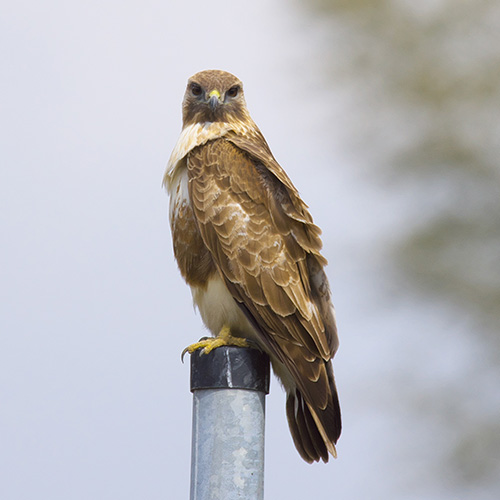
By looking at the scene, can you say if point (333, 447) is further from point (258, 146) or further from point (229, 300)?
point (258, 146)

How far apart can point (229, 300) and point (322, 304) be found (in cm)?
37

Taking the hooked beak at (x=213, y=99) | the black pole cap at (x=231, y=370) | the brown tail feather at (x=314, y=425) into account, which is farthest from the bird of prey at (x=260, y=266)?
the black pole cap at (x=231, y=370)

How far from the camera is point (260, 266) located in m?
3.10

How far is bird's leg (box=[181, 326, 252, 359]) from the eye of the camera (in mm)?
2825

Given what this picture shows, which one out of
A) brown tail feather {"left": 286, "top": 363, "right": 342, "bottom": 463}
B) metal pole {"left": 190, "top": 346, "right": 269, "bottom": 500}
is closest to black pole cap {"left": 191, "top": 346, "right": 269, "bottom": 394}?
metal pole {"left": 190, "top": 346, "right": 269, "bottom": 500}

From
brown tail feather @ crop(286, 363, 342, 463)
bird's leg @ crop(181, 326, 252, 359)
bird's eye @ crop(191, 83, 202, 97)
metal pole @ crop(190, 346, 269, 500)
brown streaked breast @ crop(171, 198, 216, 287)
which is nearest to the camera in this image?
metal pole @ crop(190, 346, 269, 500)

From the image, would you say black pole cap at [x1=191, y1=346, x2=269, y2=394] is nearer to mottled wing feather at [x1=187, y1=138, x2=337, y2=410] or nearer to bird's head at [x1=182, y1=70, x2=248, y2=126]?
mottled wing feather at [x1=187, y1=138, x2=337, y2=410]

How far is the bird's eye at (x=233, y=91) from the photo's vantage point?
3750 mm

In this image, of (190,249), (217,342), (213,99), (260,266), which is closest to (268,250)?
(260,266)

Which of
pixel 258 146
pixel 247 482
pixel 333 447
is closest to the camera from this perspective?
pixel 247 482

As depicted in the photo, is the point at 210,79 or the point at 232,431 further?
the point at 210,79

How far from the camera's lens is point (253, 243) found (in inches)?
124

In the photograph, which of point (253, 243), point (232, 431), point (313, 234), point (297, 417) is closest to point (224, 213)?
point (253, 243)

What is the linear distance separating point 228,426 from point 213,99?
1.67 meters
